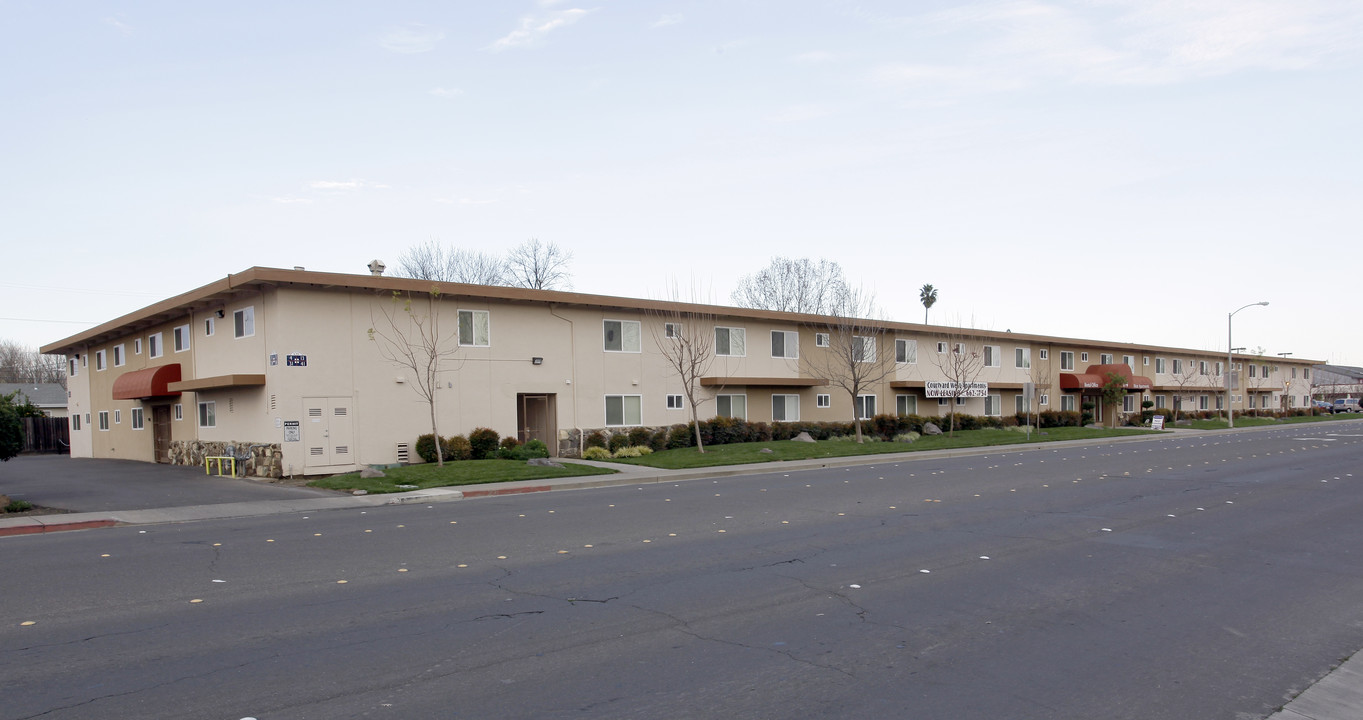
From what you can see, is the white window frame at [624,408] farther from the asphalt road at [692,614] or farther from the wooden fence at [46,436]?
the wooden fence at [46,436]

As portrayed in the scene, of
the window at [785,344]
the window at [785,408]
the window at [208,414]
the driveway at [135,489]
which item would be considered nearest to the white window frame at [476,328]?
the driveway at [135,489]

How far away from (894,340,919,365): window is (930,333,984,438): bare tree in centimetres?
151

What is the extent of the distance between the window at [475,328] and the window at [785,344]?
1404 cm

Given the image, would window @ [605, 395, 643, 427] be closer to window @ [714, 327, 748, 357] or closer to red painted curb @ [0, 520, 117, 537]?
window @ [714, 327, 748, 357]

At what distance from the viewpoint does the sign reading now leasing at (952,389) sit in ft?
145

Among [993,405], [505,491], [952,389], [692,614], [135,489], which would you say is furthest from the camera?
[993,405]

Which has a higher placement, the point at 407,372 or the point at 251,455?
the point at 407,372

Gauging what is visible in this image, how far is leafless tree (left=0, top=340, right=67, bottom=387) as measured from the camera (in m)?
97.1

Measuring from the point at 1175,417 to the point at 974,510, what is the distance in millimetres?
58934

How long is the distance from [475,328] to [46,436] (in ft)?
116

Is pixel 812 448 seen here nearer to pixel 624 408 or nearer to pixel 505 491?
pixel 624 408

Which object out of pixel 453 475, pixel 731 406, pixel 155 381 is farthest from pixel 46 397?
pixel 453 475

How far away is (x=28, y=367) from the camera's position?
103375 millimetres

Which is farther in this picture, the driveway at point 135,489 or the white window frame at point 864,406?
the white window frame at point 864,406
